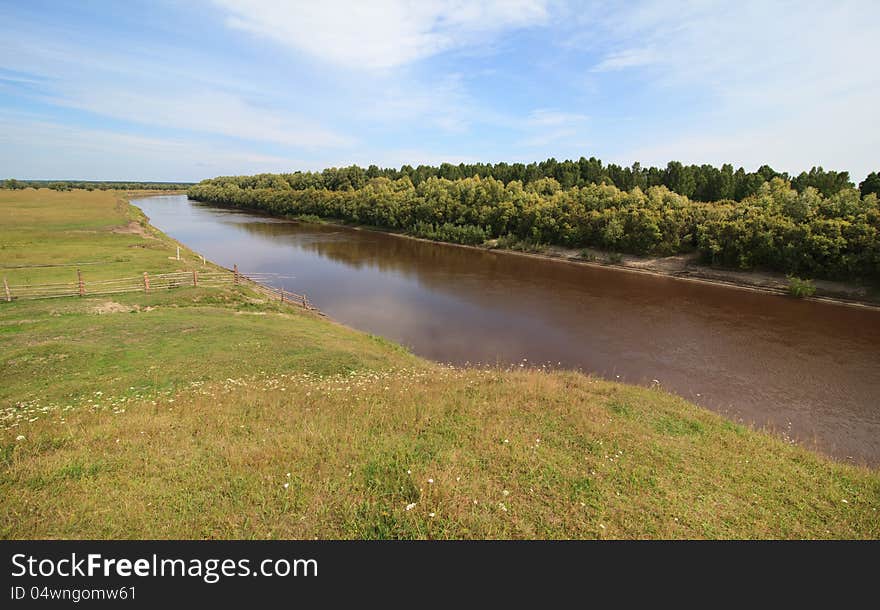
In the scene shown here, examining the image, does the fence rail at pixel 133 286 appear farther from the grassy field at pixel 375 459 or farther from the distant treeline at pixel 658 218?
the distant treeline at pixel 658 218

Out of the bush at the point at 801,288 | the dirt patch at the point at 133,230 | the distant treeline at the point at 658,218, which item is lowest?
the bush at the point at 801,288

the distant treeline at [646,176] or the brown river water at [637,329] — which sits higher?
the distant treeline at [646,176]

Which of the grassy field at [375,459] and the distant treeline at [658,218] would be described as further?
the distant treeline at [658,218]

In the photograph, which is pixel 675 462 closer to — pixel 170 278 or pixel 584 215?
pixel 170 278

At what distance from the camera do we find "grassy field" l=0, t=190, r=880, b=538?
628cm

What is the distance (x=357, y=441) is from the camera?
28.6ft

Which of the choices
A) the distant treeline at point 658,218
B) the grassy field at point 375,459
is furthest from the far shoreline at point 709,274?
the grassy field at point 375,459

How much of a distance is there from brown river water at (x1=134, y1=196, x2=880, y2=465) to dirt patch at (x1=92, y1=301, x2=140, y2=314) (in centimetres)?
1266

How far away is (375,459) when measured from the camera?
798 centimetres

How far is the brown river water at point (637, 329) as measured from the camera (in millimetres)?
19547

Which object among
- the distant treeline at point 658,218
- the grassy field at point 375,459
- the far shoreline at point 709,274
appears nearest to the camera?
the grassy field at point 375,459

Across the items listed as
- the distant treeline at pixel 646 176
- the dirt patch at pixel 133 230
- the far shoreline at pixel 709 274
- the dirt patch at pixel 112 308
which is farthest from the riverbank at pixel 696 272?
the dirt patch at pixel 112 308

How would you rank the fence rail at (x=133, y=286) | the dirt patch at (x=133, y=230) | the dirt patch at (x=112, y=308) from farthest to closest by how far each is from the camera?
the dirt patch at (x=133, y=230) < the fence rail at (x=133, y=286) < the dirt patch at (x=112, y=308)

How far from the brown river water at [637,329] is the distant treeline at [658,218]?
19.9ft
